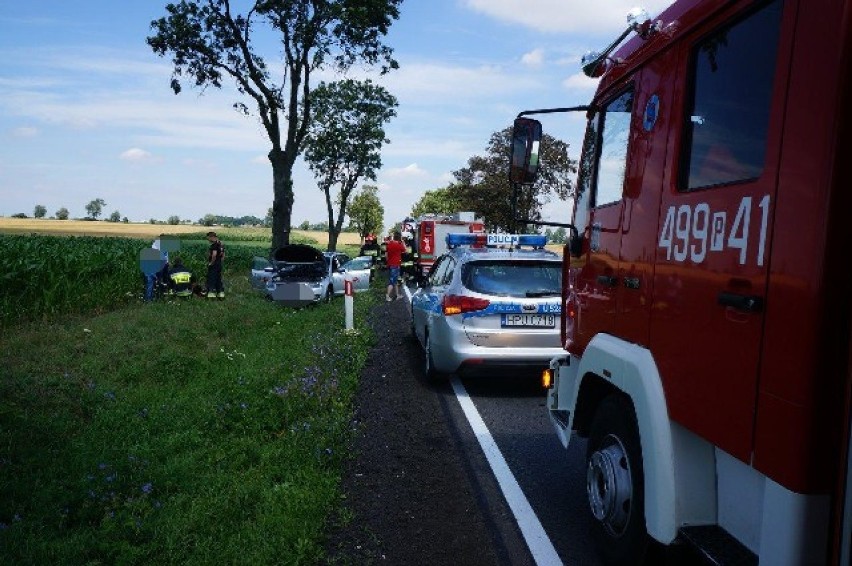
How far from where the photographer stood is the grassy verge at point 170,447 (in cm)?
384

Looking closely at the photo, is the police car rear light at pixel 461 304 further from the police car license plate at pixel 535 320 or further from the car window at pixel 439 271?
the car window at pixel 439 271

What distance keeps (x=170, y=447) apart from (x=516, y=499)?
2961 mm

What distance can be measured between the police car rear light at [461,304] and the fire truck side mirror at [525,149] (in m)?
3.12

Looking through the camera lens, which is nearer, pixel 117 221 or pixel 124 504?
pixel 124 504

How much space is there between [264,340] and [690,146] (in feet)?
29.9

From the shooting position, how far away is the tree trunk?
23.1 metres

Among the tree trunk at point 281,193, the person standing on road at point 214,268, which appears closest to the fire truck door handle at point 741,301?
the person standing on road at point 214,268

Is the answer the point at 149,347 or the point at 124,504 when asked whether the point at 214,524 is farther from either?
the point at 149,347

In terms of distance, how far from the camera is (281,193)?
23.2m

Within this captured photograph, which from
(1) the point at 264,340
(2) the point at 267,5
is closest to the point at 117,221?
(2) the point at 267,5

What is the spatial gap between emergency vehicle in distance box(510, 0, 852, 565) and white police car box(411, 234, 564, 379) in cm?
312

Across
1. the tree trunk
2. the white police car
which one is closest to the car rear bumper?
the white police car

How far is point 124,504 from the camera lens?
4285 mm

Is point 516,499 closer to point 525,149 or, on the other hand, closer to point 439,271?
point 525,149
